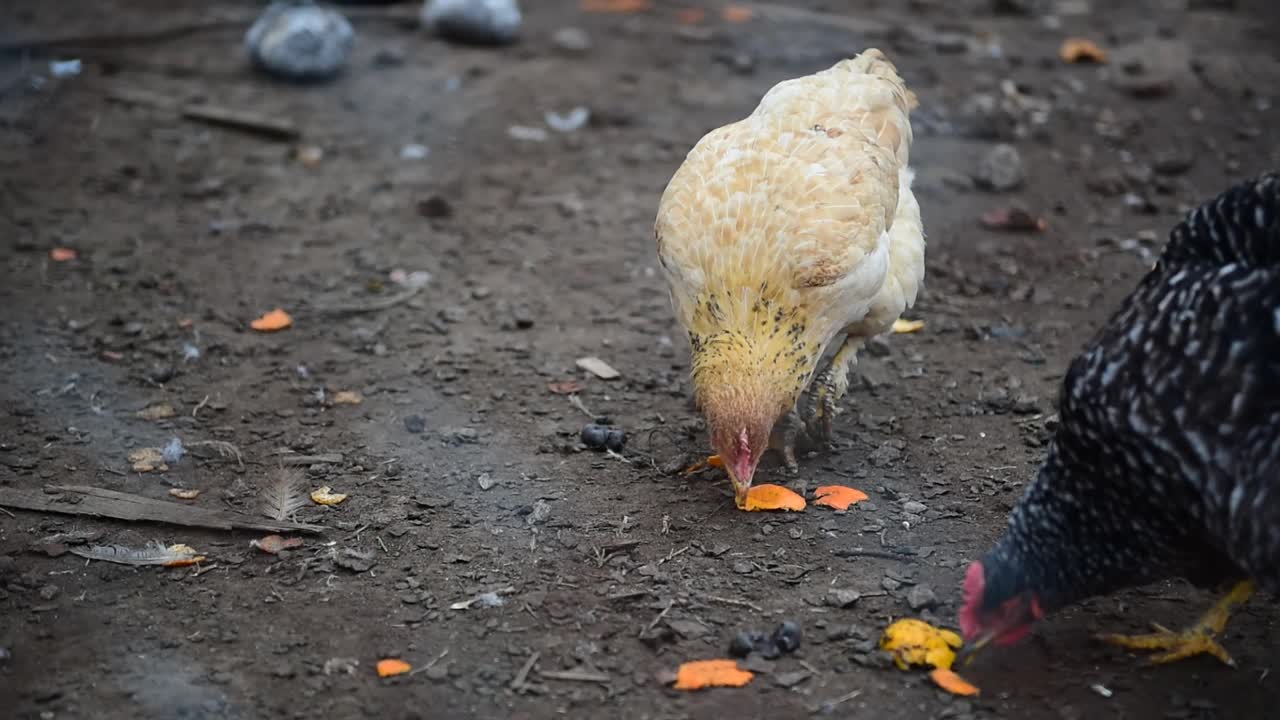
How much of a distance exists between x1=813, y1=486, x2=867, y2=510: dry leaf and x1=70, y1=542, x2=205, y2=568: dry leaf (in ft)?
6.34

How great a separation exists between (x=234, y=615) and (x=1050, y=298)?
365 centimetres

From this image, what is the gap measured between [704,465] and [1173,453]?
1667 mm

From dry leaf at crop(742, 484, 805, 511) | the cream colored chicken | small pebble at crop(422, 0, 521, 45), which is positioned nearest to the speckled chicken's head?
the cream colored chicken

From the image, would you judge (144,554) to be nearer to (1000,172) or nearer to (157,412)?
(157,412)

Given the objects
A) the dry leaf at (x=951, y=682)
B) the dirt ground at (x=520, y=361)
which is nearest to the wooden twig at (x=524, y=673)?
the dirt ground at (x=520, y=361)

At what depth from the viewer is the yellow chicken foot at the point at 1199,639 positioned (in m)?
3.04

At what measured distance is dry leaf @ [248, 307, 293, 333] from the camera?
16.0ft

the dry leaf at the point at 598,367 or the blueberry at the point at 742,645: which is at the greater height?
the blueberry at the point at 742,645

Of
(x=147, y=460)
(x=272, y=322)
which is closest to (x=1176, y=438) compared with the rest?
(x=147, y=460)

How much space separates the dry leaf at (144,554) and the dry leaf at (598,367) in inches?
66.8

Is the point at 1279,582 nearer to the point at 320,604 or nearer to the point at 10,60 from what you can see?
the point at 320,604

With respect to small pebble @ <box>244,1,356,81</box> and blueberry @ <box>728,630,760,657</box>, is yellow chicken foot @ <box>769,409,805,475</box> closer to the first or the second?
blueberry @ <box>728,630,760,657</box>

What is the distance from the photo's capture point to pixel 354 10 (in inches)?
330

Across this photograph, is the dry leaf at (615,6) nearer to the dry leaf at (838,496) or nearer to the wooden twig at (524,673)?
the dry leaf at (838,496)
